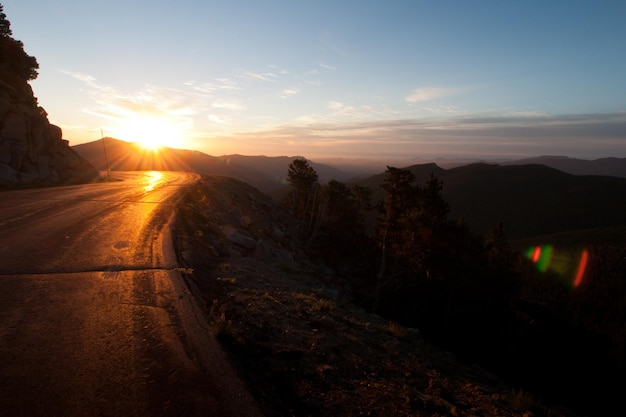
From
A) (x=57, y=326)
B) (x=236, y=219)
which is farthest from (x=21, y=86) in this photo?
(x=57, y=326)

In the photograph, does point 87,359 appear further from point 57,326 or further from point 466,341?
point 466,341

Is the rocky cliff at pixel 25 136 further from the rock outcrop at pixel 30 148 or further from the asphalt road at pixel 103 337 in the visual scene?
the asphalt road at pixel 103 337

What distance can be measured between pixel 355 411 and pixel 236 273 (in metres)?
6.37

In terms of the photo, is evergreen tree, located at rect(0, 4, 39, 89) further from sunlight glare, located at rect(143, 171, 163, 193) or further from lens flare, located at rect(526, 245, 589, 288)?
lens flare, located at rect(526, 245, 589, 288)

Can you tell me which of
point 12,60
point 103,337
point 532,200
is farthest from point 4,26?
point 532,200

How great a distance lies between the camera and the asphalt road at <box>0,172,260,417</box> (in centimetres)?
332

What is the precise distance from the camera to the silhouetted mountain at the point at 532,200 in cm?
10656

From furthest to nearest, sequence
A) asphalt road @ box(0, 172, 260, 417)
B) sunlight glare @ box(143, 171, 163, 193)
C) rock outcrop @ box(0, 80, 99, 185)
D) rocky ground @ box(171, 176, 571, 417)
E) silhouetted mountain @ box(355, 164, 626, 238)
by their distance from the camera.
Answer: silhouetted mountain @ box(355, 164, 626, 238) → rock outcrop @ box(0, 80, 99, 185) → sunlight glare @ box(143, 171, 163, 193) → rocky ground @ box(171, 176, 571, 417) → asphalt road @ box(0, 172, 260, 417)

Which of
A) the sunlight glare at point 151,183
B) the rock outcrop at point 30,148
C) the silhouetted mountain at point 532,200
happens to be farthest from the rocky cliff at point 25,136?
the silhouetted mountain at point 532,200

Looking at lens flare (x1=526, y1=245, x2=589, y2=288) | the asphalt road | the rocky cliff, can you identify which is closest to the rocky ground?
the asphalt road

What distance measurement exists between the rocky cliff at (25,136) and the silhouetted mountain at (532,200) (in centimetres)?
10719

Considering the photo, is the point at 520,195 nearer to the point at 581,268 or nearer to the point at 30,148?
the point at 581,268

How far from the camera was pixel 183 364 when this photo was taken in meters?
3.99

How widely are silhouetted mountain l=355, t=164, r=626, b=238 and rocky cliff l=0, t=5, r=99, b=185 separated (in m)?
107
